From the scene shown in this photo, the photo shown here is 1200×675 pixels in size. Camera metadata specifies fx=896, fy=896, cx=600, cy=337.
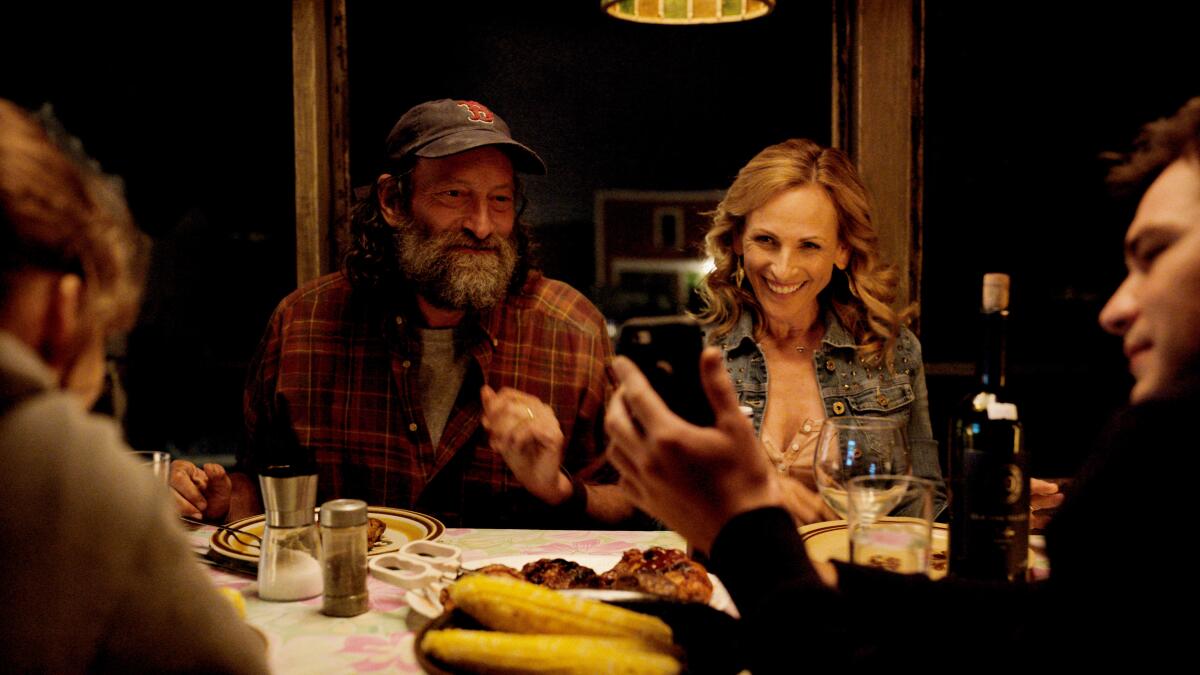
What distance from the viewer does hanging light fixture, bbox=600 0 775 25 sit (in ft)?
7.33

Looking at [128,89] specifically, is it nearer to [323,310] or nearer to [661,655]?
[323,310]

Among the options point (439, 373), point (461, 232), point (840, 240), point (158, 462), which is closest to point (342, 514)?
point (158, 462)

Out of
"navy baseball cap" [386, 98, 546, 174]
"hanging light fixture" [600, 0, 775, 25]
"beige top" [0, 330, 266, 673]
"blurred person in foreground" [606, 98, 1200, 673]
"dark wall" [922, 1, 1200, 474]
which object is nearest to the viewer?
"beige top" [0, 330, 266, 673]

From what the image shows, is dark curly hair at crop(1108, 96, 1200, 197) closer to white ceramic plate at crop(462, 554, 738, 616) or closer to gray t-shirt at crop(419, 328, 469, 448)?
white ceramic plate at crop(462, 554, 738, 616)

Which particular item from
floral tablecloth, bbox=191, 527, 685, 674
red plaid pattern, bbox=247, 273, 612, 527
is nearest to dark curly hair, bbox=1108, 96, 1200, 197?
floral tablecloth, bbox=191, 527, 685, 674

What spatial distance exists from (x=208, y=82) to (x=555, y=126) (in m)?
1.34

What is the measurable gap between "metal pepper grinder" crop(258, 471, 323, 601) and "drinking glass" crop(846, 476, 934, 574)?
32.2 inches

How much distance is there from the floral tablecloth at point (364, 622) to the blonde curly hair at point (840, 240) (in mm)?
1129

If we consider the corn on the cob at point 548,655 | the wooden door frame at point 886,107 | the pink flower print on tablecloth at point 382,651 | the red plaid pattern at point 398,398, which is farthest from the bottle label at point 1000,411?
the wooden door frame at point 886,107

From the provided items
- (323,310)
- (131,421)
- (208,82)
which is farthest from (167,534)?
(131,421)

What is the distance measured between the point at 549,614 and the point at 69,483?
0.57 m

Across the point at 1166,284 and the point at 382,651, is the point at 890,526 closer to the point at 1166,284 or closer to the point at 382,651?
the point at 1166,284

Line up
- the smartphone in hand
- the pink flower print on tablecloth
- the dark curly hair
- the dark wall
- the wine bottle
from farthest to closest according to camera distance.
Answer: the dark wall
the smartphone in hand
the wine bottle
the pink flower print on tablecloth
the dark curly hair

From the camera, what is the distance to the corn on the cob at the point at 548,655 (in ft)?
3.19
